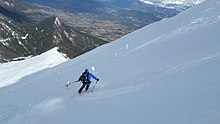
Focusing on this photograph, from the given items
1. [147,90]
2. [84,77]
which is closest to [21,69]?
[84,77]

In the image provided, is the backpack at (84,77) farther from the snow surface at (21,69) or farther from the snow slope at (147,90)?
the snow surface at (21,69)

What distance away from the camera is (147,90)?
21.5m

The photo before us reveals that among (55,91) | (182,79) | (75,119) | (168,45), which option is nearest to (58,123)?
(75,119)

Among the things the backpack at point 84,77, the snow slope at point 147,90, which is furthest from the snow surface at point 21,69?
the backpack at point 84,77

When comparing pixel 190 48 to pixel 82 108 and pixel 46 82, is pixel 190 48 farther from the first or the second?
pixel 46 82

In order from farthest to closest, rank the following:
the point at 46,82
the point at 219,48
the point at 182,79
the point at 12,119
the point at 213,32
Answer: the point at 46,82
the point at 213,32
the point at 12,119
the point at 219,48
the point at 182,79

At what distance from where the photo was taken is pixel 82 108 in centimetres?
2352

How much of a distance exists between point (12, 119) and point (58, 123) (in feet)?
21.4

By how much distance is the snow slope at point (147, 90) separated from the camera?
17.5 metres

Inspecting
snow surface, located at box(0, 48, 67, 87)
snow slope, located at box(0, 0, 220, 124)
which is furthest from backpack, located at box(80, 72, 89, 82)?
snow surface, located at box(0, 48, 67, 87)

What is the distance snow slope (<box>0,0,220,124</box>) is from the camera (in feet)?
57.5

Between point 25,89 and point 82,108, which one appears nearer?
point 82,108

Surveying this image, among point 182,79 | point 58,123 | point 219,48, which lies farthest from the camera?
point 219,48

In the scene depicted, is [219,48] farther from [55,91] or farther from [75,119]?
[55,91]
